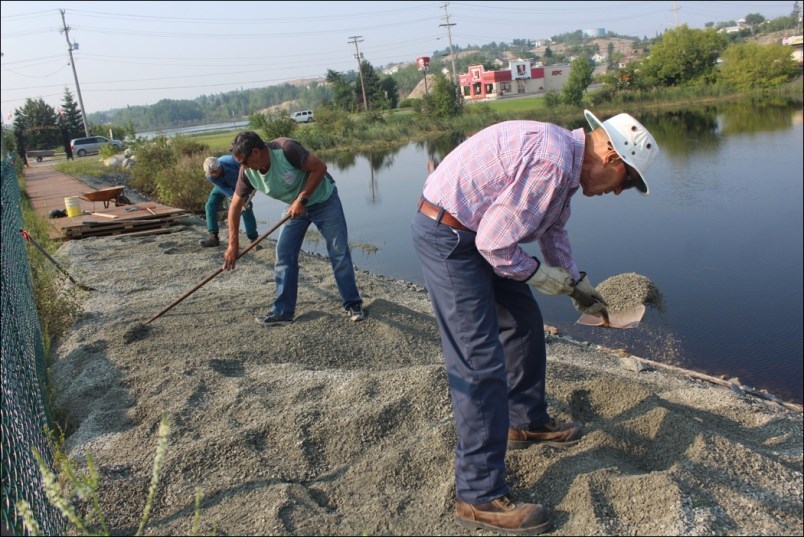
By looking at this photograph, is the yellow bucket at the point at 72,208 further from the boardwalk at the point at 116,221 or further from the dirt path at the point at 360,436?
the dirt path at the point at 360,436

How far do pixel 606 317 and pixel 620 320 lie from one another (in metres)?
0.48

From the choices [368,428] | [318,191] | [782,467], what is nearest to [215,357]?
[318,191]

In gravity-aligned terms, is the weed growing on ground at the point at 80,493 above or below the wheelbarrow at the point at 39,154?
below

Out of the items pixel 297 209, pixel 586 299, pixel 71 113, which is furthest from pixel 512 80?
pixel 586 299

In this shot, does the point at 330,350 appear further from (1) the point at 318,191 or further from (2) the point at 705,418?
(2) the point at 705,418

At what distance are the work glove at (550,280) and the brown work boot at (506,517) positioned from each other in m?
0.86

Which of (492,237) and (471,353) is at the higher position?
(492,237)

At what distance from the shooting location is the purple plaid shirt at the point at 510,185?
2441 millimetres

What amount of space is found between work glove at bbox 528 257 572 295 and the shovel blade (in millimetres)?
678

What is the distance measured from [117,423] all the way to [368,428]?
1.57m

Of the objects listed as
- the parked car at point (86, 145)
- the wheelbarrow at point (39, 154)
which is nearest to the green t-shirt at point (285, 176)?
the parked car at point (86, 145)

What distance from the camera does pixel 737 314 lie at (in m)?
8.62

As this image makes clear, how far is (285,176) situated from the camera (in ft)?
16.7

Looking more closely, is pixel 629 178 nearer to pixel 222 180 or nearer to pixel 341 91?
pixel 222 180
